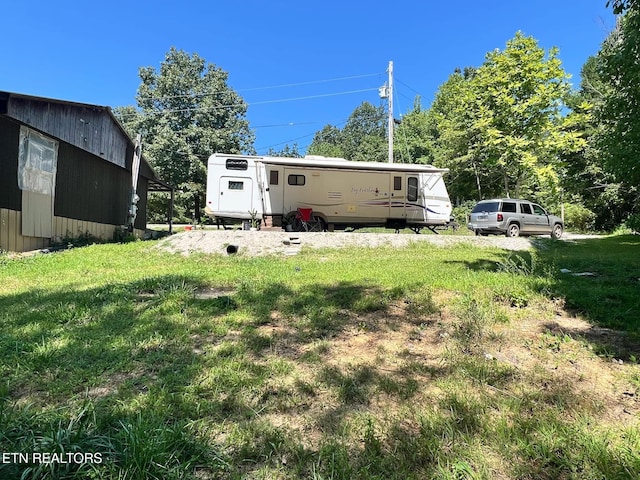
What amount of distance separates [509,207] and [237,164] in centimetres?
1063

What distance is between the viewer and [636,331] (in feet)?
12.1

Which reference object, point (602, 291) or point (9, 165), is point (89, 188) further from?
point (602, 291)

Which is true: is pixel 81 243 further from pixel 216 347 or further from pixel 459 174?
pixel 459 174

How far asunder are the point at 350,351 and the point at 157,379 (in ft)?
4.91

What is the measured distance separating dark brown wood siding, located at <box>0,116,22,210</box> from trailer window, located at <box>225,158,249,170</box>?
5828 mm

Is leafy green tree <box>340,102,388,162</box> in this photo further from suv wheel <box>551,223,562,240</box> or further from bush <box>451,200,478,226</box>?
suv wheel <box>551,223,562,240</box>

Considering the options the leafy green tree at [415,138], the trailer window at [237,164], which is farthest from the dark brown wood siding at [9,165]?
the leafy green tree at [415,138]

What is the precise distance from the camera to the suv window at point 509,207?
15878mm

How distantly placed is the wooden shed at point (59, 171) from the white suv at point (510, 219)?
14.6 meters

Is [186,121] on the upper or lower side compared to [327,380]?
upper

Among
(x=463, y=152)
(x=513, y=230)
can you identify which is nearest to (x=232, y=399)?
(x=513, y=230)

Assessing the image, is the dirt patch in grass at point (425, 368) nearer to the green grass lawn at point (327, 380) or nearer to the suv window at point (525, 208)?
the green grass lawn at point (327, 380)

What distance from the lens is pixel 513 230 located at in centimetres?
1595

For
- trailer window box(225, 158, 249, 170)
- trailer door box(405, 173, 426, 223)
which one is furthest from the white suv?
trailer window box(225, 158, 249, 170)
